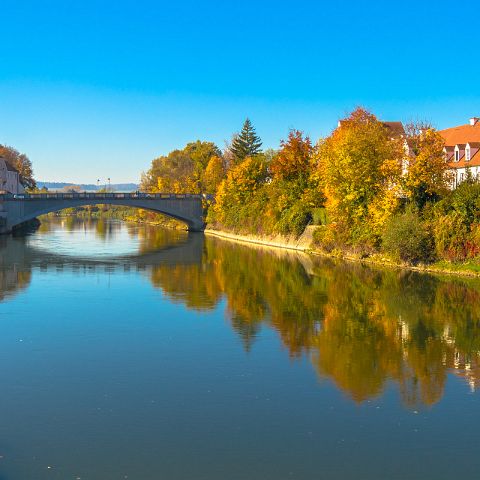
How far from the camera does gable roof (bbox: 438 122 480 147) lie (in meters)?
68.4

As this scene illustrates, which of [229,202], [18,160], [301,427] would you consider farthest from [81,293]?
[18,160]

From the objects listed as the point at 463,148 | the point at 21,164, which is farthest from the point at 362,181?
the point at 21,164

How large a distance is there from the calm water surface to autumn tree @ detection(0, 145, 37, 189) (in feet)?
350

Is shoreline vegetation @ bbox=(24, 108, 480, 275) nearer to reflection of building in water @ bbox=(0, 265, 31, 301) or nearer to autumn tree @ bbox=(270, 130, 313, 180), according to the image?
autumn tree @ bbox=(270, 130, 313, 180)

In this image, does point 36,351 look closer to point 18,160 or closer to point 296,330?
point 296,330

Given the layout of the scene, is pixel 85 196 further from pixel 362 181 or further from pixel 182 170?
pixel 362 181

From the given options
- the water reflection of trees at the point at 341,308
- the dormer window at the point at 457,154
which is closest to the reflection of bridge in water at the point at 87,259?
the water reflection of trees at the point at 341,308

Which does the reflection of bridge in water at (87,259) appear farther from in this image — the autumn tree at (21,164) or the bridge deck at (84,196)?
the autumn tree at (21,164)

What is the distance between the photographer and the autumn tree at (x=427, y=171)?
51562mm

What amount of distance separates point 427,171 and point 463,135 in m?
21.5

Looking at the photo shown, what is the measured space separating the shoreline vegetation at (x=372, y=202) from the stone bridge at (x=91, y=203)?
20593 mm

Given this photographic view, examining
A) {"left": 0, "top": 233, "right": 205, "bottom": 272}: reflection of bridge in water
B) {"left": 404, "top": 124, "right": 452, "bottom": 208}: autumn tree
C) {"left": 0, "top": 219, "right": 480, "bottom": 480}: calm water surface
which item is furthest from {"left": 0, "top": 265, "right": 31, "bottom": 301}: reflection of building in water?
{"left": 404, "top": 124, "right": 452, "bottom": 208}: autumn tree

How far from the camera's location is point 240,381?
20766 millimetres

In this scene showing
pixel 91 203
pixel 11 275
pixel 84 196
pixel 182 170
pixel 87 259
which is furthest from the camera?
pixel 182 170
